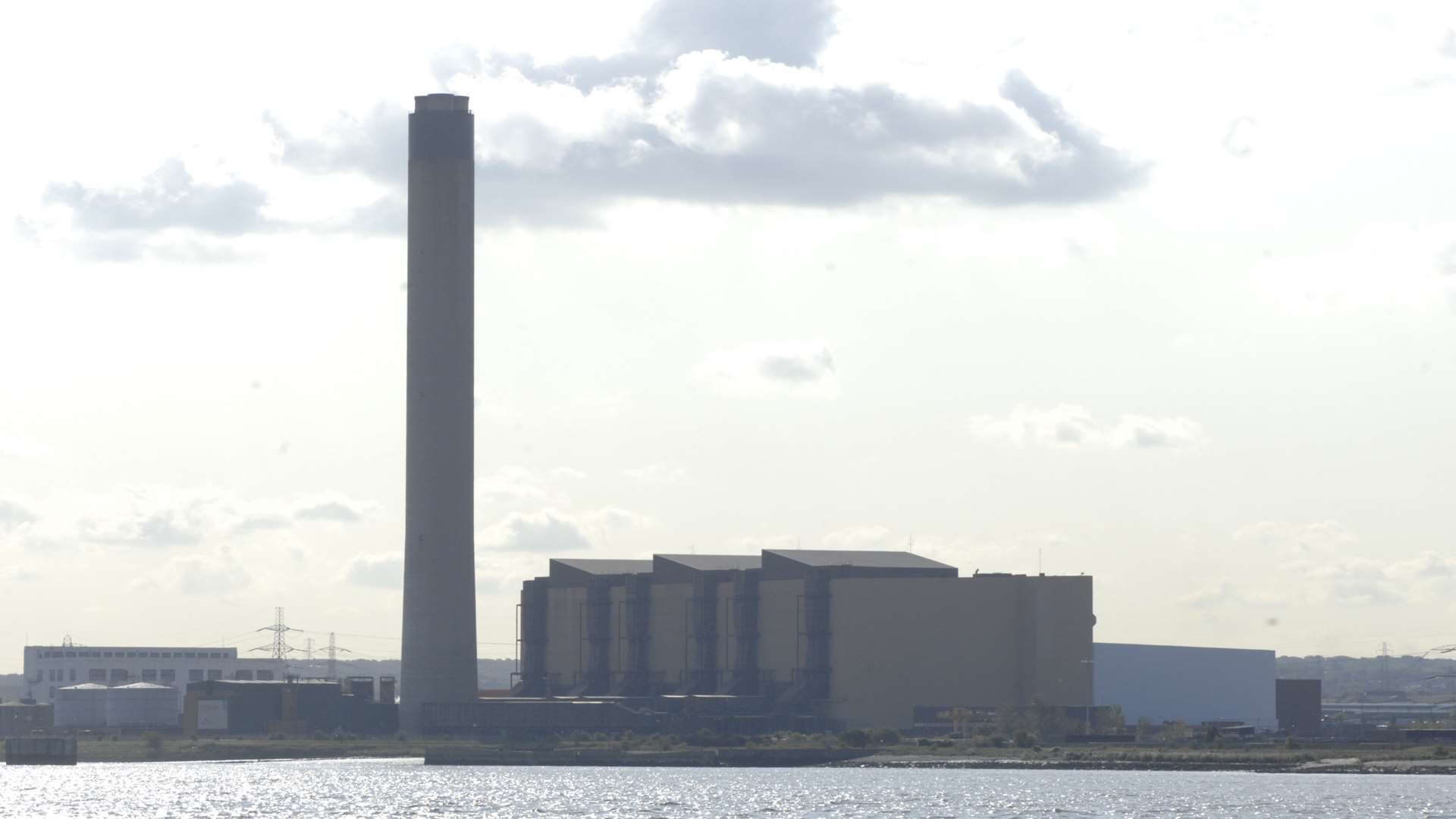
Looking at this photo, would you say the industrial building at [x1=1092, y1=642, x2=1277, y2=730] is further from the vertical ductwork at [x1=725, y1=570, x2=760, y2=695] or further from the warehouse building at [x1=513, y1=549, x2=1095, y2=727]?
the vertical ductwork at [x1=725, y1=570, x2=760, y2=695]

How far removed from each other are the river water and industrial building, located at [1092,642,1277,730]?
26677 mm

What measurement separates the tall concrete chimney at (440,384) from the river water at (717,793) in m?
16.4

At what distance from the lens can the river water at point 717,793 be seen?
116812mm

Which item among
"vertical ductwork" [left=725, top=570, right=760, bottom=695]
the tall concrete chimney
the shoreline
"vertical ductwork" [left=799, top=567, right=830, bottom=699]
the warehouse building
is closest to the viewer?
the shoreline

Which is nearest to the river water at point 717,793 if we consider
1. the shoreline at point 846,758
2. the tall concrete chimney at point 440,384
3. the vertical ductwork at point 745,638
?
the shoreline at point 846,758

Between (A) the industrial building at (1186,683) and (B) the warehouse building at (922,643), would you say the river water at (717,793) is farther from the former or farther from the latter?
(A) the industrial building at (1186,683)

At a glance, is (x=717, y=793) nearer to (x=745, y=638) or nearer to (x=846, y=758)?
(x=846, y=758)

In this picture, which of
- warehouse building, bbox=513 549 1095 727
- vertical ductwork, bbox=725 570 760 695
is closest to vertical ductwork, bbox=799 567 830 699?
warehouse building, bbox=513 549 1095 727

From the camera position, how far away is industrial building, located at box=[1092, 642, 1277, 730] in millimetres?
188000

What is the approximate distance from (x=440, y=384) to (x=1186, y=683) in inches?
2418

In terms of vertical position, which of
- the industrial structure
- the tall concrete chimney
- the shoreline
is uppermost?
the tall concrete chimney

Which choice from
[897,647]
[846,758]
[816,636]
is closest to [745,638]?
[816,636]

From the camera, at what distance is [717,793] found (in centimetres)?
13625

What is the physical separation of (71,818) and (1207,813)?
53.5 m
